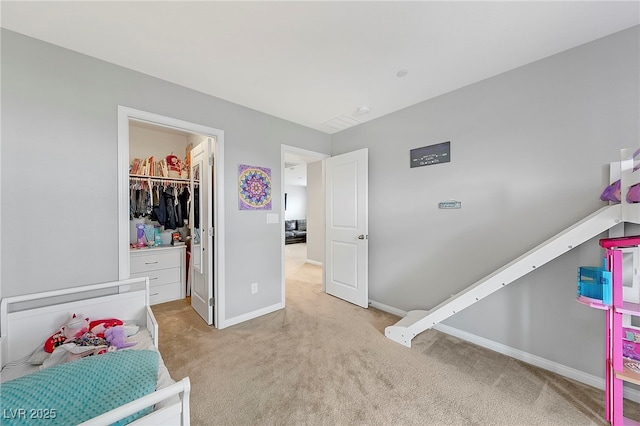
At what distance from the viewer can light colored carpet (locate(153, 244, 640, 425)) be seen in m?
1.47

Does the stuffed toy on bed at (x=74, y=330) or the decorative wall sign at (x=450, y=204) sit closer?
the stuffed toy on bed at (x=74, y=330)

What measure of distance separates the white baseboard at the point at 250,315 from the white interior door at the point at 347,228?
2.96ft

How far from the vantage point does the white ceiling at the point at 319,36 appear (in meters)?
1.42

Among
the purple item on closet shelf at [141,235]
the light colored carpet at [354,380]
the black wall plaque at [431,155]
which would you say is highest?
the black wall plaque at [431,155]

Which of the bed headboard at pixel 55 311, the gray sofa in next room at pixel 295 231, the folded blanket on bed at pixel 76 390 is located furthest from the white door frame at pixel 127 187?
the gray sofa in next room at pixel 295 231

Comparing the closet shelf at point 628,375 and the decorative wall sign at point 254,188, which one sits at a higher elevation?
the decorative wall sign at point 254,188

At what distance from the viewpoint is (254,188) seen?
9.20ft

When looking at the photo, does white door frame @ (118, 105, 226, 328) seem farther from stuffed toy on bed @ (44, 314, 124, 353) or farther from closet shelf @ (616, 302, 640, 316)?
closet shelf @ (616, 302, 640, 316)

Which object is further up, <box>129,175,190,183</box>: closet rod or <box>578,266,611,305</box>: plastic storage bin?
<box>129,175,190,183</box>: closet rod

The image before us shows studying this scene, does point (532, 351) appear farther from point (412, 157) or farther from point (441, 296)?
point (412, 157)

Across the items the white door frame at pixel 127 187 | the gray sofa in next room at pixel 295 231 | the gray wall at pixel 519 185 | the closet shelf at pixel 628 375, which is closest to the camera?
the closet shelf at pixel 628 375

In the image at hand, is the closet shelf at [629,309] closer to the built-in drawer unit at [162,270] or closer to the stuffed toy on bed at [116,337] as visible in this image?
the stuffed toy on bed at [116,337]

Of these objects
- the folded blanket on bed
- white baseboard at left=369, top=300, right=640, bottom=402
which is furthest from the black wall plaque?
the folded blanket on bed

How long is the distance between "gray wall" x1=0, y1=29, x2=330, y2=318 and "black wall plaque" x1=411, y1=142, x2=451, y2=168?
2.45m
